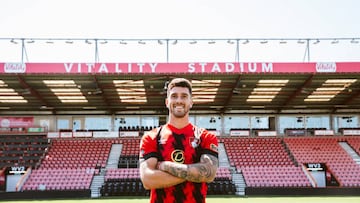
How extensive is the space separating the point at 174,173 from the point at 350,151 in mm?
35806

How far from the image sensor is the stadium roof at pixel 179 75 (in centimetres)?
2808

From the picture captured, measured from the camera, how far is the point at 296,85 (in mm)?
31875

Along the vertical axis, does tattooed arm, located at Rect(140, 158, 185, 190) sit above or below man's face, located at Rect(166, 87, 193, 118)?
below

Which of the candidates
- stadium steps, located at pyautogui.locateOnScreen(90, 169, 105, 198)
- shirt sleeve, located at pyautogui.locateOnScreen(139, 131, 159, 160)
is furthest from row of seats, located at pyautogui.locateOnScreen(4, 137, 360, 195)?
shirt sleeve, located at pyautogui.locateOnScreen(139, 131, 159, 160)

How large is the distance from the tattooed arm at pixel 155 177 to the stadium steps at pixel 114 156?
3041cm

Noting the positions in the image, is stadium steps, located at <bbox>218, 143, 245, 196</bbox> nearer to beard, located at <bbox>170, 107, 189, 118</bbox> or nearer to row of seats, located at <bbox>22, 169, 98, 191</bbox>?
row of seats, located at <bbox>22, 169, 98, 191</bbox>

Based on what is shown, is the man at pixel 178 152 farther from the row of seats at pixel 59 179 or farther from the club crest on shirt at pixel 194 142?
the row of seats at pixel 59 179

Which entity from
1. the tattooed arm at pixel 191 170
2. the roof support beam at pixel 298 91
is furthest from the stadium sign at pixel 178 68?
the tattooed arm at pixel 191 170

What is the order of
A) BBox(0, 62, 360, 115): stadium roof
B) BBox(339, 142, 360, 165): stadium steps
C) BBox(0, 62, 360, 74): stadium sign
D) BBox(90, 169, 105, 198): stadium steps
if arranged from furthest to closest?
BBox(339, 142, 360, 165): stadium steps < BBox(90, 169, 105, 198): stadium steps < BBox(0, 62, 360, 115): stadium roof < BBox(0, 62, 360, 74): stadium sign

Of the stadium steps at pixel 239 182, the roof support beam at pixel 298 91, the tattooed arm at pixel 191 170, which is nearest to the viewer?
the tattooed arm at pixel 191 170

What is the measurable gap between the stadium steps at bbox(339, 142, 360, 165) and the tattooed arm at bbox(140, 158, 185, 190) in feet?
112

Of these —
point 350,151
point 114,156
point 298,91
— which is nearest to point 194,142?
point 298,91

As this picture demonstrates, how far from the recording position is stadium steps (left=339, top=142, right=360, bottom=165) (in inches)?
1383
